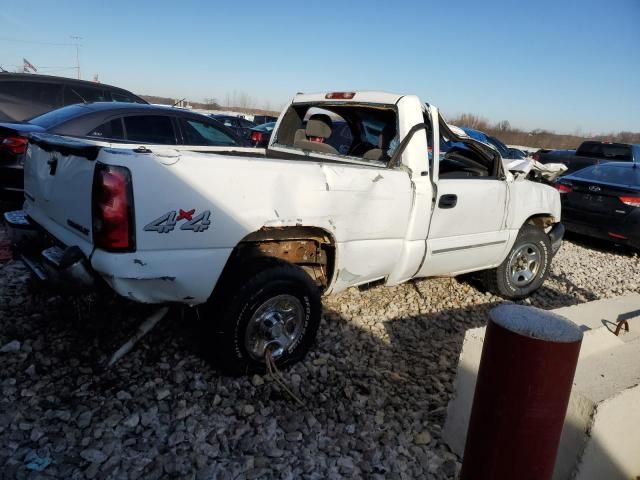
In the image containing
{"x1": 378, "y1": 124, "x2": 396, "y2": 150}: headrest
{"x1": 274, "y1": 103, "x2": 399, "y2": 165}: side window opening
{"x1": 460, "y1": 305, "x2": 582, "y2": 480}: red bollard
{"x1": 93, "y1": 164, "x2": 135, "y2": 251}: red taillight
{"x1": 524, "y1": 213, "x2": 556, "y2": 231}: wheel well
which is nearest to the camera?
{"x1": 460, "y1": 305, "x2": 582, "y2": 480}: red bollard

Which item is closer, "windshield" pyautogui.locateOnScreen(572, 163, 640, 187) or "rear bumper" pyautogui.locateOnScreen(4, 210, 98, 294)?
"rear bumper" pyautogui.locateOnScreen(4, 210, 98, 294)

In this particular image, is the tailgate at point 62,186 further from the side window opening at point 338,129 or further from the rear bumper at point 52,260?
the side window opening at point 338,129

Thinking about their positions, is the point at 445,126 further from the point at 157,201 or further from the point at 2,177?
the point at 2,177

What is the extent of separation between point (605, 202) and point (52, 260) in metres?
7.91

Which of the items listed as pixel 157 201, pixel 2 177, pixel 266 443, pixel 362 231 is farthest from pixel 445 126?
pixel 2 177

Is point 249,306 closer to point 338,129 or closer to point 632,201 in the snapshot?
point 338,129

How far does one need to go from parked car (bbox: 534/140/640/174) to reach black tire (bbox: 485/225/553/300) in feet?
31.9

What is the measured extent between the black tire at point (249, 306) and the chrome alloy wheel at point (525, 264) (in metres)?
2.76

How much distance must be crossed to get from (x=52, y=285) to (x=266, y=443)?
144 cm

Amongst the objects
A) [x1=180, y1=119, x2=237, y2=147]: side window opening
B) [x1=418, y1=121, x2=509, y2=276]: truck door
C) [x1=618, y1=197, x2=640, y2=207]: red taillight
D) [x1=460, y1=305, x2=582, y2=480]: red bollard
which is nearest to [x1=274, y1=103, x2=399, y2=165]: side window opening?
[x1=418, y1=121, x2=509, y2=276]: truck door

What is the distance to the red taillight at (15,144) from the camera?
5.23 meters

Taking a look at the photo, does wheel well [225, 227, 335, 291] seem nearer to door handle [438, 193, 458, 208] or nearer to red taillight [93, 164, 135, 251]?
red taillight [93, 164, 135, 251]

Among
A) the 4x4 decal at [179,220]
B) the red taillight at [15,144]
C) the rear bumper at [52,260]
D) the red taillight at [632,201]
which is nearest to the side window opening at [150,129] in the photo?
the red taillight at [15,144]

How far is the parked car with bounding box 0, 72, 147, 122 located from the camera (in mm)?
6848
